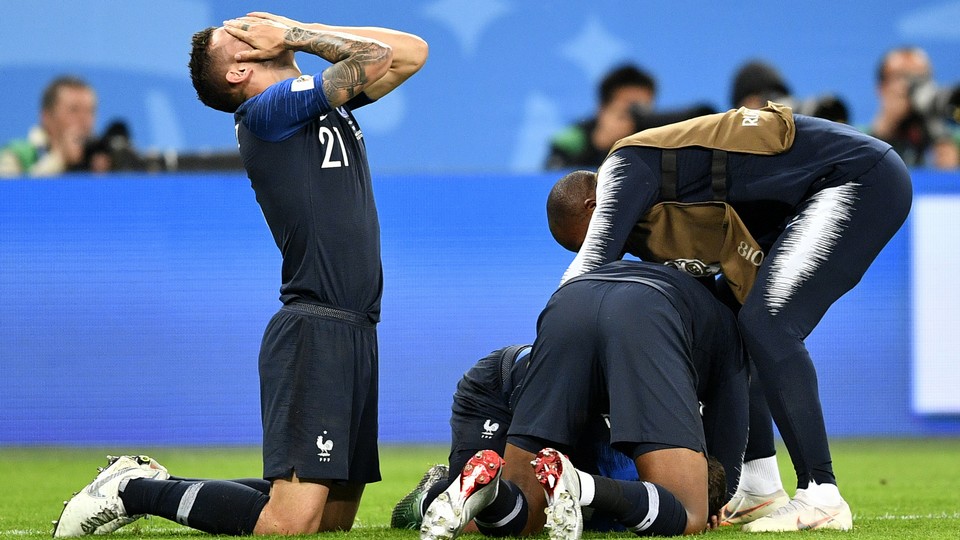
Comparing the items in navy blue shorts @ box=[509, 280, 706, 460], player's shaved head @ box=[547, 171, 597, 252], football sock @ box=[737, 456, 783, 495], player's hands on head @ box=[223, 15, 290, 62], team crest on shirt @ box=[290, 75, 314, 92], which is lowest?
football sock @ box=[737, 456, 783, 495]

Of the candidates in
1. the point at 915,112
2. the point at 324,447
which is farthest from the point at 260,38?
the point at 915,112

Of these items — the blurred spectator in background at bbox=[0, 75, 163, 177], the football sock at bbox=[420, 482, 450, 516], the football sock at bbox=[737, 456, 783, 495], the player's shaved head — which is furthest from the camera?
the blurred spectator in background at bbox=[0, 75, 163, 177]

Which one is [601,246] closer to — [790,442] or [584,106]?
[790,442]

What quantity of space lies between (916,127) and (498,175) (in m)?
3.68

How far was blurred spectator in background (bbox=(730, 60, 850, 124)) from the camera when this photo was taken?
411 inches

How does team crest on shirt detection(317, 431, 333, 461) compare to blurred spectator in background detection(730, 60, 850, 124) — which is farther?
blurred spectator in background detection(730, 60, 850, 124)

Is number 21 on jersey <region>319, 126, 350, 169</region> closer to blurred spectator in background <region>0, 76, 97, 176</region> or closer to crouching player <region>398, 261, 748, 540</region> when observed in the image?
crouching player <region>398, 261, 748, 540</region>

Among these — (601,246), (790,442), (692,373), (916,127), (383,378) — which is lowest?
(383,378)

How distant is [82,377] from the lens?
9180mm

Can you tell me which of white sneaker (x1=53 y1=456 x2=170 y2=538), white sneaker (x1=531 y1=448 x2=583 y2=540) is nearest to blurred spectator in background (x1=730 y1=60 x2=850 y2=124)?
white sneaker (x1=53 y1=456 x2=170 y2=538)

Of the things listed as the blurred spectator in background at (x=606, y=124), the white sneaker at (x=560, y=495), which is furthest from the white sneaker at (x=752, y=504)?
the blurred spectator in background at (x=606, y=124)

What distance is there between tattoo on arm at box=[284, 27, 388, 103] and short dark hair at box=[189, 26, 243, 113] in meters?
0.27

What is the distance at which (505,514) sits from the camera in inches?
140

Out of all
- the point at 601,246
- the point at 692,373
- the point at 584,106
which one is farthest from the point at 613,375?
the point at 584,106
